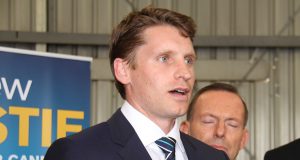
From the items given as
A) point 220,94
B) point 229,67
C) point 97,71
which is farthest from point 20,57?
point 229,67

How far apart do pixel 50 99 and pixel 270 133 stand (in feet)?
10.9

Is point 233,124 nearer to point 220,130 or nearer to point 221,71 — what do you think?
point 220,130

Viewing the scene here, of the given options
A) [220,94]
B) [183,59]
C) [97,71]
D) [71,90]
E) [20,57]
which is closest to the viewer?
[183,59]

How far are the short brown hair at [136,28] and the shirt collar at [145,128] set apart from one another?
0.23 feet

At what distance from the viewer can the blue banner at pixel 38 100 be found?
3699 mm

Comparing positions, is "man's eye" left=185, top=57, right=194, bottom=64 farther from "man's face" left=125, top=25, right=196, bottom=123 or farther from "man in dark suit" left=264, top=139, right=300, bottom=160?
"man in dark suit" left=264, top=139, right=300, bottom=160

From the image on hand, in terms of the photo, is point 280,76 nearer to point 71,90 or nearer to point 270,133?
point 270,133

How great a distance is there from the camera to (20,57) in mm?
3814

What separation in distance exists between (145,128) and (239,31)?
523cm

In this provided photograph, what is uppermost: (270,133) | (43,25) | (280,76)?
(43,25)

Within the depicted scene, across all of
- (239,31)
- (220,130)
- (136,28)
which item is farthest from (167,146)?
(239,31)

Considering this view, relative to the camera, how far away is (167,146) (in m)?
1.74

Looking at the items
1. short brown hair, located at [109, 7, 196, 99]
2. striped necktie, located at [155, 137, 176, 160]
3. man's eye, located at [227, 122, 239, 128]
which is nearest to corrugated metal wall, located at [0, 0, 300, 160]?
man's eye, located at [227, 122, 239, 128]

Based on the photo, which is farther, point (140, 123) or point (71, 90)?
point (71, 90)
